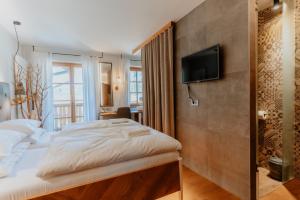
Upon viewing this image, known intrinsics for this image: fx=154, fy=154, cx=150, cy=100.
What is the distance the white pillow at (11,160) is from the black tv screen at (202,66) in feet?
7.10

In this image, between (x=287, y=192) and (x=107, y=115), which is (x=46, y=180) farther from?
(x=107, y=115)

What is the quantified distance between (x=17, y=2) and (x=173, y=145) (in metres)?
2.72

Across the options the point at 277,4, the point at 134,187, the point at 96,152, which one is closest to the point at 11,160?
the point at 96,152

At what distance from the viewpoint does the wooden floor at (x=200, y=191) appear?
5.79 feet

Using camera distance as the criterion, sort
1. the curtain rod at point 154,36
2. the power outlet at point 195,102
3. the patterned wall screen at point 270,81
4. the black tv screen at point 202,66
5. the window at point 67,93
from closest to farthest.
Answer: the black tv screen at point 202,66 < the patterned wall screen at point 270,81 < the power outlet at point 195,102 < the curtain rod at point 154,36 < the window at point 67,93

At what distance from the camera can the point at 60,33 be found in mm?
3123

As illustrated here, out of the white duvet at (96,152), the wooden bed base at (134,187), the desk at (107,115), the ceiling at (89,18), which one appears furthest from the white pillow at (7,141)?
the desk at (107,115)

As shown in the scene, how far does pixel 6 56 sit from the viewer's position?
2.72m

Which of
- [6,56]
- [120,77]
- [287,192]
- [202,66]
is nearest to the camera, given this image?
[287,192]

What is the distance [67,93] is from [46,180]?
3796mm

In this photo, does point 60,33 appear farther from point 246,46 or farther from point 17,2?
point 246,46

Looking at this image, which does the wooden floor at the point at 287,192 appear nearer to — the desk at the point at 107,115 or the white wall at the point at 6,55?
the desk at the point at 107,115

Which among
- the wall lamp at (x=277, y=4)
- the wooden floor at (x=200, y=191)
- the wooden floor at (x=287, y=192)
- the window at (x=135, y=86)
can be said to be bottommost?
the wooden floor at (x=200, y=191)

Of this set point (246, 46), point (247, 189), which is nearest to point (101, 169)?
point (247, 189)
